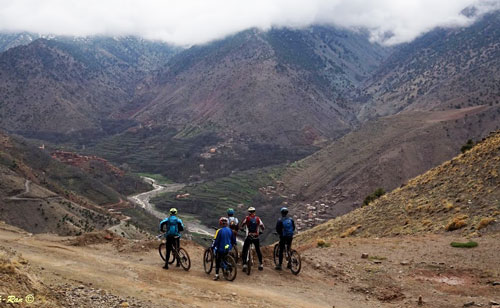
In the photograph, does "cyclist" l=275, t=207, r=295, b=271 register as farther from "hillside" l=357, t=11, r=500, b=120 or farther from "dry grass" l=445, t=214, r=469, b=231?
"hillside" l=357, t=11, r=500, b=120

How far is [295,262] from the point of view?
52.7 ft

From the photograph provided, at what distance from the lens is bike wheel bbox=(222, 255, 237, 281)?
14492 millimetres

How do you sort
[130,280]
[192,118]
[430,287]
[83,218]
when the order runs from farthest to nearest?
[192,118] < [83,218] < [430,287] < [130,280]

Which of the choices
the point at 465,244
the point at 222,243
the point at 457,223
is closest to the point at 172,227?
the point at 222,243

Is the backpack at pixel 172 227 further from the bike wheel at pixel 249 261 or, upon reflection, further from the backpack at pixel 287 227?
the backpack at pixel 287 227

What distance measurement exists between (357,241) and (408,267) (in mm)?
5465

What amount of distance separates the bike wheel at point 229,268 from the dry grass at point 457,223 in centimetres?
1271

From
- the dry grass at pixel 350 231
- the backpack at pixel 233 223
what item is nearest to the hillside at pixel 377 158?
the dry grass at pixel 350 231

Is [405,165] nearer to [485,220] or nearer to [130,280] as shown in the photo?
[485,220]

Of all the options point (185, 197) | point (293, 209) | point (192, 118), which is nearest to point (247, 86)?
point (192, 118)

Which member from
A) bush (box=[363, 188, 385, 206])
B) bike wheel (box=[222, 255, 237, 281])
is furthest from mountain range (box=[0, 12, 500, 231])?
bike wheel (box=[222, 255, 237, 281])

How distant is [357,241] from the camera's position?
22672 mm

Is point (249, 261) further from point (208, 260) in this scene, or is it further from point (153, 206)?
point (153, 206)

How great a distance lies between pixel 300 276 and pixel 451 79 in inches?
5962
